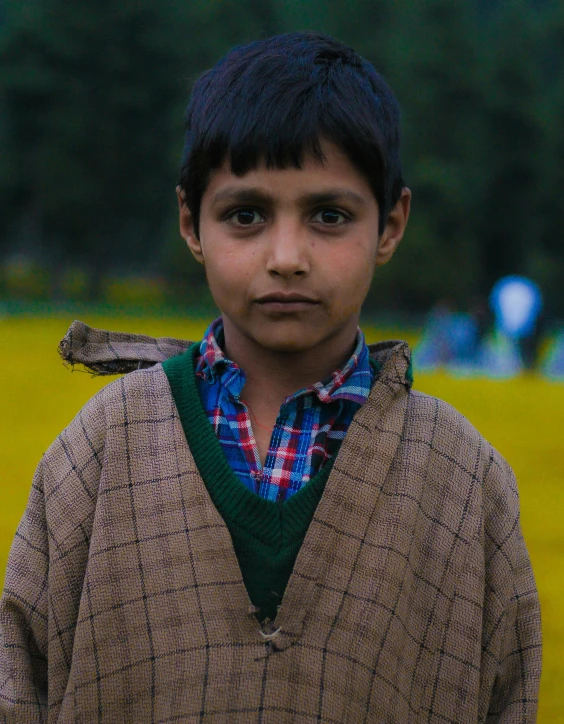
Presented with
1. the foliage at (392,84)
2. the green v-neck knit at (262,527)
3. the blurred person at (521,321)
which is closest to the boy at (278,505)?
the green v-neck knit at (262,527)

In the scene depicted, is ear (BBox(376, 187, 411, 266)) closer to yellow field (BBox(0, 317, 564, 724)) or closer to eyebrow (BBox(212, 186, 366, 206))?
eyebrow (BBox(212, 186, 366, 206))

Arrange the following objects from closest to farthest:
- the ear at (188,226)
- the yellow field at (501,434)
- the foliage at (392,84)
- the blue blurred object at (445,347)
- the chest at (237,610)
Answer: the chest at (237,610) < the ear at (188,226) < the yellow field at (501,434) < the blue blurred object at (445,347) < the foliage at (392,84)

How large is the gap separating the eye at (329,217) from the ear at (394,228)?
16 centimetres

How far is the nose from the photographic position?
167 cm

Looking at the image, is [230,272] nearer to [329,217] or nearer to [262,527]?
[329,217]

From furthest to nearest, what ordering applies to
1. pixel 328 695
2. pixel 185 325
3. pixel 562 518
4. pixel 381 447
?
pixel 185 325, pixel 562 518, pixel 381 447, pixel 328 695

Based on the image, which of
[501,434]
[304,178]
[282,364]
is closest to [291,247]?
[304,178]

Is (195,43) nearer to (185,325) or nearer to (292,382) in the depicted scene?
(185,325)

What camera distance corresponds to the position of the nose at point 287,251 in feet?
5.48

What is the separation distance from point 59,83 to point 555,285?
49.1 ft

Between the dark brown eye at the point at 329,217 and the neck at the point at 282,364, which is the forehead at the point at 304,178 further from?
the neck at the point at 282,364

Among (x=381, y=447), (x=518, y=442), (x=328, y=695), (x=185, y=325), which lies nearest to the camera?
(x=328, y=695)

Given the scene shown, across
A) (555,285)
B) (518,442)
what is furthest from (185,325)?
(518,442)

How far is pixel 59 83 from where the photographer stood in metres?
31.7
